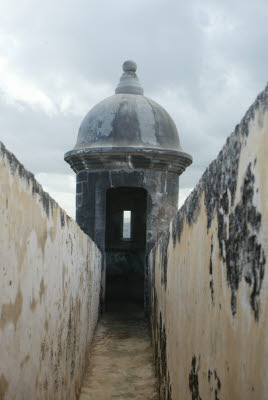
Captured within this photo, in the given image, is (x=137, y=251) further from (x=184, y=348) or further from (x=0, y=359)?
(x=0, y=359)

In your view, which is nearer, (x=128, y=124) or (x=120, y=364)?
(x=120, y=364)

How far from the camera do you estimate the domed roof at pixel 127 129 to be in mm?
8328

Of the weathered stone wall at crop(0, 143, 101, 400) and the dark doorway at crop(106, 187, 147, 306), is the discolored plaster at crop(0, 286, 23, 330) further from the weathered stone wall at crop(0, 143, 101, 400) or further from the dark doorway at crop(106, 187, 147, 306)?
the dark doorway at crop(106, 187, 147, 306)

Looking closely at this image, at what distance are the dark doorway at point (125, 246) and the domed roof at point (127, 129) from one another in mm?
1944

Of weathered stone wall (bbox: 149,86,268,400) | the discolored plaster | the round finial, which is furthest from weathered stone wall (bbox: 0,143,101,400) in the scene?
the round finial

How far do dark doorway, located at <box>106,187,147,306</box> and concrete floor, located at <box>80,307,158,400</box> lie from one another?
263 cm

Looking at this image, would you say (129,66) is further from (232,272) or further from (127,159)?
(232,272)

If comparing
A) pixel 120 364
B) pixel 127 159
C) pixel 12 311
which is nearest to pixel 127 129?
pixel 127 159

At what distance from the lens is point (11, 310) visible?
4.68 ft

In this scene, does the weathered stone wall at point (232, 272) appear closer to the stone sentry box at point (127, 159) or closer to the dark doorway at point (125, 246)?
the stone sentry box at point (127, 159)

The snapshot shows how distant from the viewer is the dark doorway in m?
10.4

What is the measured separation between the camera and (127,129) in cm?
848

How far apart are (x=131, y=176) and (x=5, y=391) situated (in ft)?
22.8

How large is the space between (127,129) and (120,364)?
15.2 feet
